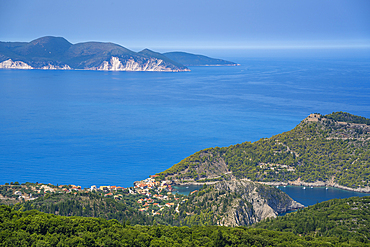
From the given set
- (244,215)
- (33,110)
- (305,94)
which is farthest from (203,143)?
(305,94)

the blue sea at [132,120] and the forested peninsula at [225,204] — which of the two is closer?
the forested peninsula at [225,204]

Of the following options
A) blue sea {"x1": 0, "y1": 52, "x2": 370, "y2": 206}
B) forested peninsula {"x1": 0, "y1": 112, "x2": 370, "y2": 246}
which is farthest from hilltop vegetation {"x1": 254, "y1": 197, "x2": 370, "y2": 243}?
blue sea {"x1": 0, "y1": 52, "x2": 370, "y2": 206}

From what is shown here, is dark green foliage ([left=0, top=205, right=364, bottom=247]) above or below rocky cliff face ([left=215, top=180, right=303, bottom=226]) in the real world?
above

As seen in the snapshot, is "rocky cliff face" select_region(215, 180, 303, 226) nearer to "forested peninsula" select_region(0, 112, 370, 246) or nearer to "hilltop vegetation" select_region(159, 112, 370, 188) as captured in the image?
"forested peninsula" select_region(0, 112, 370, 246)

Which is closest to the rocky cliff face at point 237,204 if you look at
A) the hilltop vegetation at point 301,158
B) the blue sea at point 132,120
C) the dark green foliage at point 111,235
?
the hilltop vegetation at point 301,158

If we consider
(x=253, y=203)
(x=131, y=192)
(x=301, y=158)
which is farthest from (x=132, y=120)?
(x=253, y=203)

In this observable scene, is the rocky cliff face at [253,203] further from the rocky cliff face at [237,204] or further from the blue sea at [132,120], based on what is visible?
the blue sea at [132,120]
